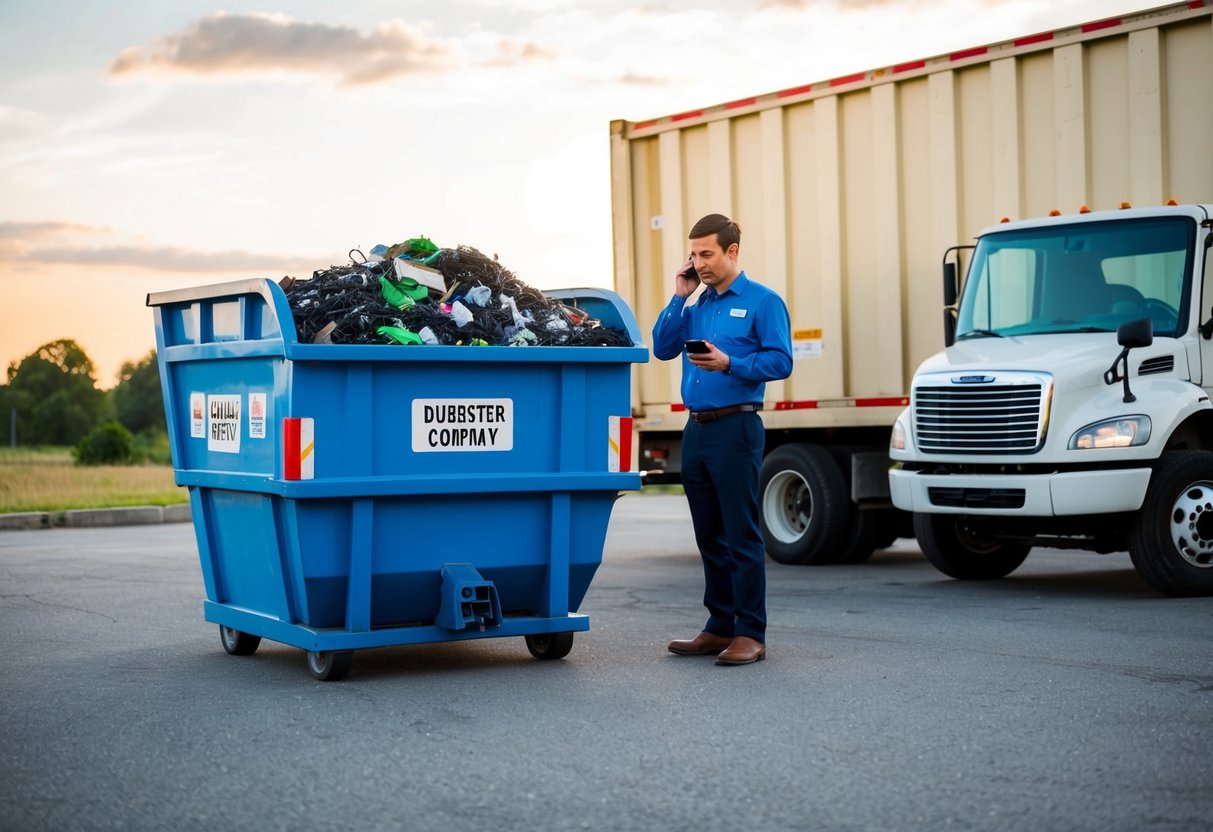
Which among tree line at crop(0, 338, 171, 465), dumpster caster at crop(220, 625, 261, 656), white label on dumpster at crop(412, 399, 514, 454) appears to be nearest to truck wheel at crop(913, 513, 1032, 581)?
white label on dumpster at crop(412, 399, 514, 454)

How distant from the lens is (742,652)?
23.0 ft

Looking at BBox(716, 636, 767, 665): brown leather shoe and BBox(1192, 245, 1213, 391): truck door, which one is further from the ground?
BBox(1192, 245, 1213, 391): truck door

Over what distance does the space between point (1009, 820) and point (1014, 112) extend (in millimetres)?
8139

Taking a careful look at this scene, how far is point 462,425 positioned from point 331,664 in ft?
3.87

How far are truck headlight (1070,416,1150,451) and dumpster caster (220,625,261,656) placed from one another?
16.7 feet

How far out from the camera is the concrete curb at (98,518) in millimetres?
18484

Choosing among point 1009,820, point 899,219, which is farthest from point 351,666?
point 899,219

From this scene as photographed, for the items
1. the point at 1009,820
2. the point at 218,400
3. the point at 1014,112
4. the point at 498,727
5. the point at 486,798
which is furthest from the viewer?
the point at 1014,112

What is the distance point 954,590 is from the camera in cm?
1038

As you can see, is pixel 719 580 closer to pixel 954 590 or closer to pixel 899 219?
pixel 954 590

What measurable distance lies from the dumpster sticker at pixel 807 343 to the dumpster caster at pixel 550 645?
18.8 ft

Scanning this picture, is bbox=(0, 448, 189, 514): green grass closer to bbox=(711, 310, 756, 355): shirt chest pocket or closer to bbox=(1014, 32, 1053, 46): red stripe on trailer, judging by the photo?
bbox=(1014, 32, 1053, 46): red stripe on trailer

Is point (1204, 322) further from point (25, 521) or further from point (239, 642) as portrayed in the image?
point (25, 521)

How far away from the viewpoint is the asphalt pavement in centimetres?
446
